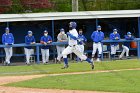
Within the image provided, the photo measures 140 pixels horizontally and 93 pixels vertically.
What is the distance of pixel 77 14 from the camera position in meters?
23.7

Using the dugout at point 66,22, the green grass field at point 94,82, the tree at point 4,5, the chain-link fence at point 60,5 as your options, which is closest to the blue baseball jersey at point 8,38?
the dugout at point 66,22

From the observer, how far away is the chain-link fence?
108ft

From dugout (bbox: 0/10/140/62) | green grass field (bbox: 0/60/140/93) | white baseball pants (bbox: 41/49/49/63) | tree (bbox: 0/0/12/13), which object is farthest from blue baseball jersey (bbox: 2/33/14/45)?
tree (bbox: 0/0/12/13)

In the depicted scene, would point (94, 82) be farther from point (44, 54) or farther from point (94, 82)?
point (44, 54)

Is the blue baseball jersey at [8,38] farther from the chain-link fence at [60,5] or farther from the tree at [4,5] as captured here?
the chain-link fence at [60,5]

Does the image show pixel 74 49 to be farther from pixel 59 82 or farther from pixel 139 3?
pixel 139 3

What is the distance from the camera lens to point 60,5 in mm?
35500

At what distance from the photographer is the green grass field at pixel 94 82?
11984 millimetres

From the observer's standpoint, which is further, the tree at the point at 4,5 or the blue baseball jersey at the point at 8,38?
the tree at the point at 4,5

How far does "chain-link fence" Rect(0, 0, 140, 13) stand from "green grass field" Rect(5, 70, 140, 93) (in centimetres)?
1807

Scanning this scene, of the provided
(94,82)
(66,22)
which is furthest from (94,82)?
(66,22)

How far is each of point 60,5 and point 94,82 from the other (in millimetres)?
22746

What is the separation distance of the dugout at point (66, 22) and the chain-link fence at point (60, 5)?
695cm

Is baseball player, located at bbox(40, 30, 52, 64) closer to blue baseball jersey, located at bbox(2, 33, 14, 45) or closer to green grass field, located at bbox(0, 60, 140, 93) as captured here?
blue baseball jersey, located at bbox(2, 33, 14, 45)
